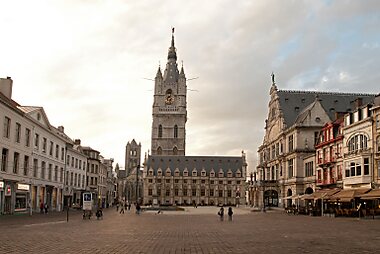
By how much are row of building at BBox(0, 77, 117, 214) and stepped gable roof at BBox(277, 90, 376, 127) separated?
139 feet

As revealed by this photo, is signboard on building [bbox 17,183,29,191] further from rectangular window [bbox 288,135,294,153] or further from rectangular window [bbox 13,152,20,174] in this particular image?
rectangular window [bbox 288,135,294,153]

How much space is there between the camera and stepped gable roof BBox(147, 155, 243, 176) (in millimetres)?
160038

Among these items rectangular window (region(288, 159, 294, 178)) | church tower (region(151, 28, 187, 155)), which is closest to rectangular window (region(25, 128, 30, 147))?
rectangular window (region(288, 159, 294, 178))

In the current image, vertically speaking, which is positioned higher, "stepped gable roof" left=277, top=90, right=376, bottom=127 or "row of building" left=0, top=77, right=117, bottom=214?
"stepped gable roof" left=277, top=90, right=376, bottom=127

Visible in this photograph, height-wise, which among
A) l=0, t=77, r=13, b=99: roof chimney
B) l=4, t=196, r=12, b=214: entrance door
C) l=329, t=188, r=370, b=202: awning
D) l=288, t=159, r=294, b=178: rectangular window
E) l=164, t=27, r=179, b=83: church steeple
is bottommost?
l=4, t=196, r=12, b=214: entrance door

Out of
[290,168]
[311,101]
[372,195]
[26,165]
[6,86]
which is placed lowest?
[372,195]

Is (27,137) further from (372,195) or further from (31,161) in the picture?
(372,195)

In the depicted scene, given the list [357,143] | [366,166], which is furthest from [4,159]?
[357,143]

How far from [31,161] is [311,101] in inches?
2362

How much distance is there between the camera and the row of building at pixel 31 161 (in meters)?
41.4

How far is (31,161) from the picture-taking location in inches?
1907

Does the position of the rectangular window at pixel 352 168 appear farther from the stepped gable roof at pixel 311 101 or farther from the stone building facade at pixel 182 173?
the stone building facade at pixel 182 173

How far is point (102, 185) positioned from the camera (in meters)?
99.0

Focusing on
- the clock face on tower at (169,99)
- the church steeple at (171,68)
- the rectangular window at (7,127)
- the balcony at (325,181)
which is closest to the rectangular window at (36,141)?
the rectangular window at (7,127)
